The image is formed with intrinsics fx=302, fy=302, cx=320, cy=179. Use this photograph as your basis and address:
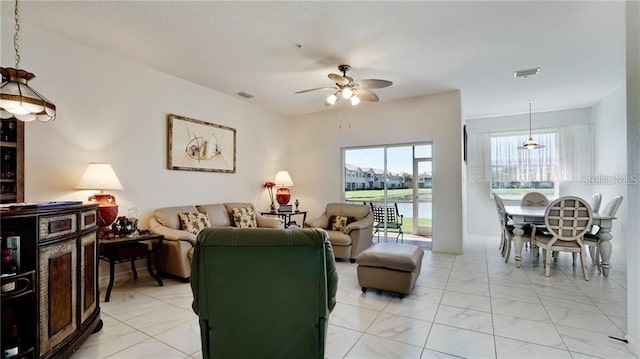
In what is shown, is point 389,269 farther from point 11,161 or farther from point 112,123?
point 11,161

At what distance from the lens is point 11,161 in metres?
2.94

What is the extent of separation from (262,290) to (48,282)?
136 cm

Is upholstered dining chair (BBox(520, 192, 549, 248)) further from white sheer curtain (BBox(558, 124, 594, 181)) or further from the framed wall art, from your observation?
the framed wall art

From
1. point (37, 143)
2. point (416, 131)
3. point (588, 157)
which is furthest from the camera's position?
point (588, 157)

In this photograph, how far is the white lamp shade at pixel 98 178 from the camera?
3.28 meters

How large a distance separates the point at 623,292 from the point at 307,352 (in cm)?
378

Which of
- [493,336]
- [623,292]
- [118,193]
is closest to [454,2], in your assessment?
[493,336]

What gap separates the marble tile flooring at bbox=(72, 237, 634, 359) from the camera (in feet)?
7.26

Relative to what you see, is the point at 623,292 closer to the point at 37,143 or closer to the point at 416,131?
the point at 416,131

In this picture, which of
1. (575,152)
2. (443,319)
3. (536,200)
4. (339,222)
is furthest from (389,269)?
(575,152)

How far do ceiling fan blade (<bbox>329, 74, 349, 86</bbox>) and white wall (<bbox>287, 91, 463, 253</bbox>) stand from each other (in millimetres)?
2132

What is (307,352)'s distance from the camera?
1.77 meters

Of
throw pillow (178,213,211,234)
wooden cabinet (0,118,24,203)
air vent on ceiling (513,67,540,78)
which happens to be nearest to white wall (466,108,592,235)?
air vent on ceiling (513,67,540,78)

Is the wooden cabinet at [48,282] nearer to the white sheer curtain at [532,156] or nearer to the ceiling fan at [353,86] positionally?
the ceiling fan at [353,86]
